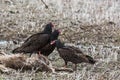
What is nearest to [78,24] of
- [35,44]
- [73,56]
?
[35,44]

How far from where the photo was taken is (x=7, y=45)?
38.4 feet

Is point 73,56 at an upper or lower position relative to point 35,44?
lower

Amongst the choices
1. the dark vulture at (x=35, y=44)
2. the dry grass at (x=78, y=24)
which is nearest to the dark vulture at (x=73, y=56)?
the dry grass at (x=78, y=24)

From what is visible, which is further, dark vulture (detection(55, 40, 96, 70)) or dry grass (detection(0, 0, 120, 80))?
dry grass (detection(0, 0, 120, 80))

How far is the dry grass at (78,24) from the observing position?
10.7m

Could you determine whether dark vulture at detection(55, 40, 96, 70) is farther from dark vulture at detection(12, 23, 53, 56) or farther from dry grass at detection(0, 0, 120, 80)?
dark vulture at detection(12, 23, 53, 56)

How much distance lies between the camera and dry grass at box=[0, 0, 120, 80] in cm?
1067

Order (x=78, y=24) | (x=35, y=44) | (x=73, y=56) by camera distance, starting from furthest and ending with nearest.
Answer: (x=78, y=24) → (x=35, y=44) → (x=73, y=56)

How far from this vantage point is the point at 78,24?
565 inches

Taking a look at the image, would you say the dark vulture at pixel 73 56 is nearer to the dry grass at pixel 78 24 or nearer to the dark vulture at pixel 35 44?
the dry grass at pixel 78 24

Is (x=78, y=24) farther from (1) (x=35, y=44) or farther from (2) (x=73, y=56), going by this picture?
(2) (x=73, y=56)

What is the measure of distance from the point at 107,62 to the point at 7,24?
423 centimetres

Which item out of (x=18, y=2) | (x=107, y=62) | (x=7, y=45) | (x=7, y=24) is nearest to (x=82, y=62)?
(x=107, y=62)

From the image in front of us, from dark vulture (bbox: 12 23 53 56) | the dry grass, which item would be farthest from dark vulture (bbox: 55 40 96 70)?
dark vulture (bbox: 12 23 53 56)
